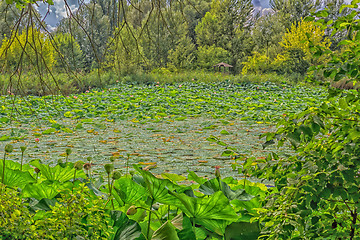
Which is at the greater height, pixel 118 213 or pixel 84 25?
pixel 84 25

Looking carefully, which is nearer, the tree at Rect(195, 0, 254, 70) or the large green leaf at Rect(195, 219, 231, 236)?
the large green leaf at Rect(195, 219, 231, 236)

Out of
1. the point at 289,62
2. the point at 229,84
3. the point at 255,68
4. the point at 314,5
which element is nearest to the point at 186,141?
the point at 229,84

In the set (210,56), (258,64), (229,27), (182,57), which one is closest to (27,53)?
(258,64)

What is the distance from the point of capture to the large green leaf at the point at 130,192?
40.8 inches

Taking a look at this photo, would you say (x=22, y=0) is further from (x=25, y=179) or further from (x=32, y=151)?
(x=32, y=151)

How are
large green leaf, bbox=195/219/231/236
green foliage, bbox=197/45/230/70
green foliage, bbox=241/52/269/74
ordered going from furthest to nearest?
1. green foliage, bbox=197/45/230/70
2. green foliage, bbox=241/52/269/74
3. large green leaf, bbox=195/219/231/236

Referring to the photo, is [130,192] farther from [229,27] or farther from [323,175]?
[229,27]

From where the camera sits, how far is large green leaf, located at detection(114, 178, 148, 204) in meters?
1.04

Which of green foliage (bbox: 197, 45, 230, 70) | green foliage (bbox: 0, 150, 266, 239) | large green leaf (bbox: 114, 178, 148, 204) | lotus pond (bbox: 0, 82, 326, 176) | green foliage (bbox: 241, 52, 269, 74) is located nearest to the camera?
green foliage (bbox: 0, 150, 266, 239)

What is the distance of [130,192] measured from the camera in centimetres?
105

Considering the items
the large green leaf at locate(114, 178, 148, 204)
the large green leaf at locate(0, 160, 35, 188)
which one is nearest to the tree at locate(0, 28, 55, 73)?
the large green leaf at locate(0, 160, 35, 188)

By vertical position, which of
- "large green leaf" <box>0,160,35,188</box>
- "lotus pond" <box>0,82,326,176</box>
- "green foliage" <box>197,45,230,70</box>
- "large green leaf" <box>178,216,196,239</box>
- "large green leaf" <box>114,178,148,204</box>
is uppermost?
"green foliage" <box>197,45,230,70</box>

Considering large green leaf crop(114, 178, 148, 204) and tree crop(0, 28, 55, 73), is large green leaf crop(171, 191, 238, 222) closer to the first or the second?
large green leaf crop(114, 178, 148, 204)

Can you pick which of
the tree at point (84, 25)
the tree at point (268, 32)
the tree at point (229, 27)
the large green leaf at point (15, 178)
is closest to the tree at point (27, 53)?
the tree at point (84, 25)
